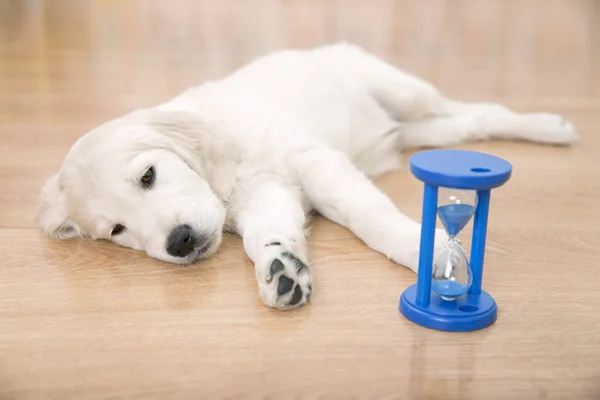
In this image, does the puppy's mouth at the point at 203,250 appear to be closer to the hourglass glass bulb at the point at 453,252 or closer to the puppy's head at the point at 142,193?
the puppy's head at the point at 142,193

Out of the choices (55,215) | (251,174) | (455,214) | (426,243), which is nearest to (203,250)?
(251,174)

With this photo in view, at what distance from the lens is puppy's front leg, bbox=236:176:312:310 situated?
1866 millimetres

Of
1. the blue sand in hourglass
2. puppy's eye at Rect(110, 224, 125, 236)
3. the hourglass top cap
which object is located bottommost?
puppy's eye at Rect(110, 224, 125, 236)

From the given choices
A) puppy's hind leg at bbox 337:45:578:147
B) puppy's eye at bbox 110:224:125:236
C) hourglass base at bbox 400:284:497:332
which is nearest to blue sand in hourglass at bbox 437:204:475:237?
hourglass base at bbox 400:284:497:332

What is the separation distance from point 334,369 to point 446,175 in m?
0.48

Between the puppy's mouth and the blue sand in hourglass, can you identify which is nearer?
the blue sand in hourglass

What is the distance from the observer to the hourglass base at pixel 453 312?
1.75 metres

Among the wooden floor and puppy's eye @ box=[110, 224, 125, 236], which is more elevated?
puppy's eye @ box=[110, 224, 125, 236]

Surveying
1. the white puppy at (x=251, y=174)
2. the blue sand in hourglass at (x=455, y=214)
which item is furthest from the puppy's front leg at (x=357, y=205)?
the blue sand in hourglass at (x=455, y=214)

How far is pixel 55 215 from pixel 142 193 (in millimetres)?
383

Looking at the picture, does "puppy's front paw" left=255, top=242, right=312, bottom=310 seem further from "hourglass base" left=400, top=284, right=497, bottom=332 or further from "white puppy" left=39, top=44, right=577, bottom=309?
"hourglass base" left=400, top=284, right=497, bottom=332

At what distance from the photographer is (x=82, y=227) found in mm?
2281

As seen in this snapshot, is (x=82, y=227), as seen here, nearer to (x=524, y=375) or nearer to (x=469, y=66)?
(x=524, y=375)

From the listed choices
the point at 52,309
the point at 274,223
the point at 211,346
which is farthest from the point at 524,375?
the point at 52,309
